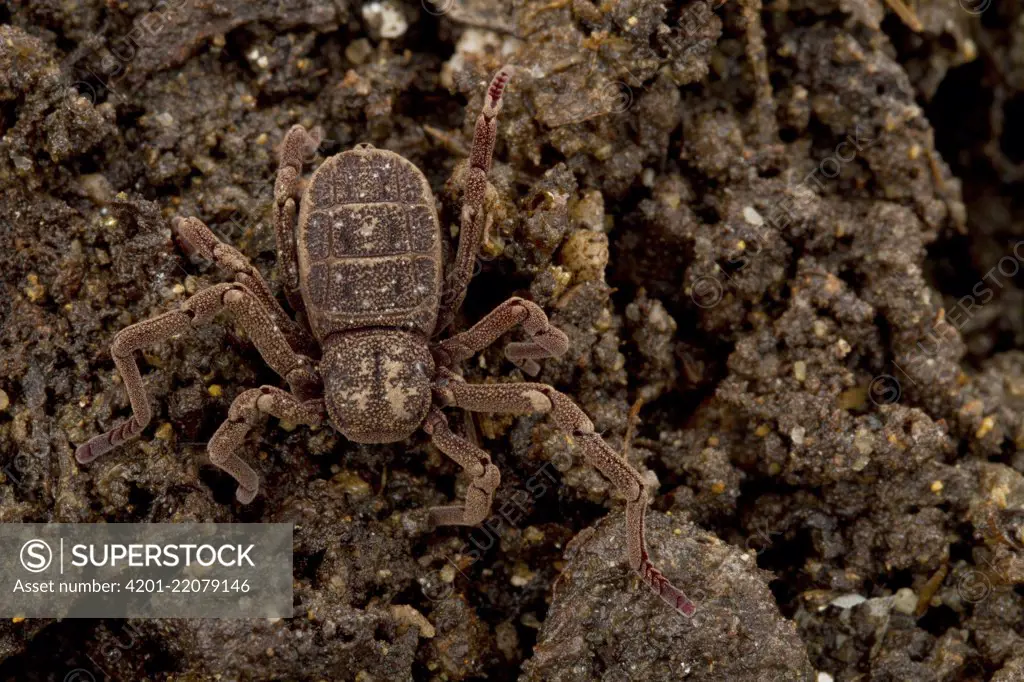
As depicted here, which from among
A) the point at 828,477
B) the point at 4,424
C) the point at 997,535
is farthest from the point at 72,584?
the point at 997,535

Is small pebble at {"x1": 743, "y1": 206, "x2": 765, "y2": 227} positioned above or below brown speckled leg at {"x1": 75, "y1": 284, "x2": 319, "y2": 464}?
above

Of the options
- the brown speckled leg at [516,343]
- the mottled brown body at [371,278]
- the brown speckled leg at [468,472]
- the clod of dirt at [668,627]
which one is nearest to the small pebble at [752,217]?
the brown speckled leg at [516,343]

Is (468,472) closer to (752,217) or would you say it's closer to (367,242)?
(367,242)

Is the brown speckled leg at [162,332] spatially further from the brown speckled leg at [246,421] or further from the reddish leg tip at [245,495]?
the reddish leg tip at [245,495]

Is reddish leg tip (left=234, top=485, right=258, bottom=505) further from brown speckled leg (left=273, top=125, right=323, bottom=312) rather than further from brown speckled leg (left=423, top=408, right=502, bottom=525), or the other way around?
brown speckled leg (left=273, top=125, right=323, bottom=312)

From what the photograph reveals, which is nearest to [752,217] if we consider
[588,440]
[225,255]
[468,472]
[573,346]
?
[573,346]

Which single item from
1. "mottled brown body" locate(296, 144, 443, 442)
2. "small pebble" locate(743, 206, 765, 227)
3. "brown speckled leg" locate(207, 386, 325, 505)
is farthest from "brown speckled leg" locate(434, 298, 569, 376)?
"small pebble" locate(743, 206, 765, 227)
